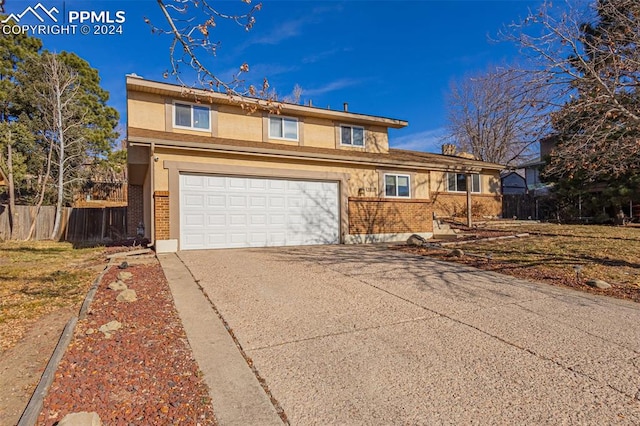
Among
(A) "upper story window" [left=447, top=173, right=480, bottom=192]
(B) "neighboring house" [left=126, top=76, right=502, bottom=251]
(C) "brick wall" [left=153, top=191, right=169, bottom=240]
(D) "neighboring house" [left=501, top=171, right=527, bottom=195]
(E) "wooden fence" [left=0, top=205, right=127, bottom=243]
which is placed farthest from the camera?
(D) "neighboring house" [left=501, top=171, right=527, bottom=195]

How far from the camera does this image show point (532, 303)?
16.1 feet

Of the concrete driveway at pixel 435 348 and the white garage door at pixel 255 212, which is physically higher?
the white garage door at pixel 255 212

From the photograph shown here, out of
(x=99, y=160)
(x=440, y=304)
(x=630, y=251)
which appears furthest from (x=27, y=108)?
(x=630, y=251)

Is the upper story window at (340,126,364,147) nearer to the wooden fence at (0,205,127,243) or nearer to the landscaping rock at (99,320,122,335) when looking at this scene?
the landscaping rock at (99,320,122,335)

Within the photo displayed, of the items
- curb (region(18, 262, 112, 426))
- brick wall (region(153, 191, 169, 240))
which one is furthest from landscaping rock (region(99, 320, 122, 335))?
brick wall (region(153, 191, 169, 240))

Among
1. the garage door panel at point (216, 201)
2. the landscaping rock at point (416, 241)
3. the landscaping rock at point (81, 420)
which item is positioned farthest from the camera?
the landscaping rock at point (416, 241)

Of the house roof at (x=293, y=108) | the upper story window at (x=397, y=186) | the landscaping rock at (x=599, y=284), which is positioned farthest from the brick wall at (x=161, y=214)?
the landscaping rock at (x=599, y=284)

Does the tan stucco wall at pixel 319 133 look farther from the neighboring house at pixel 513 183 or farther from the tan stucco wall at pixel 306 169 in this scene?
the neighboring house at pixel 513 183

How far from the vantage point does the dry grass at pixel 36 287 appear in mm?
4238

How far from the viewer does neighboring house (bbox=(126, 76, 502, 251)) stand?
971cm

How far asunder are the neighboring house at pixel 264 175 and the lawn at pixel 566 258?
3.36 meters

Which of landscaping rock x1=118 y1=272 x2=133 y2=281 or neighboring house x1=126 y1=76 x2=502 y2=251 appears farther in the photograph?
neighboring house x1=126 y1=76 x2=502 y2=251

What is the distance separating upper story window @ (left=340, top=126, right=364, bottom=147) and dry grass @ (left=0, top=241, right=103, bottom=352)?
942 centimetres

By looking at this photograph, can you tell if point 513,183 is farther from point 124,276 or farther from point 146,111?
point 124,276
